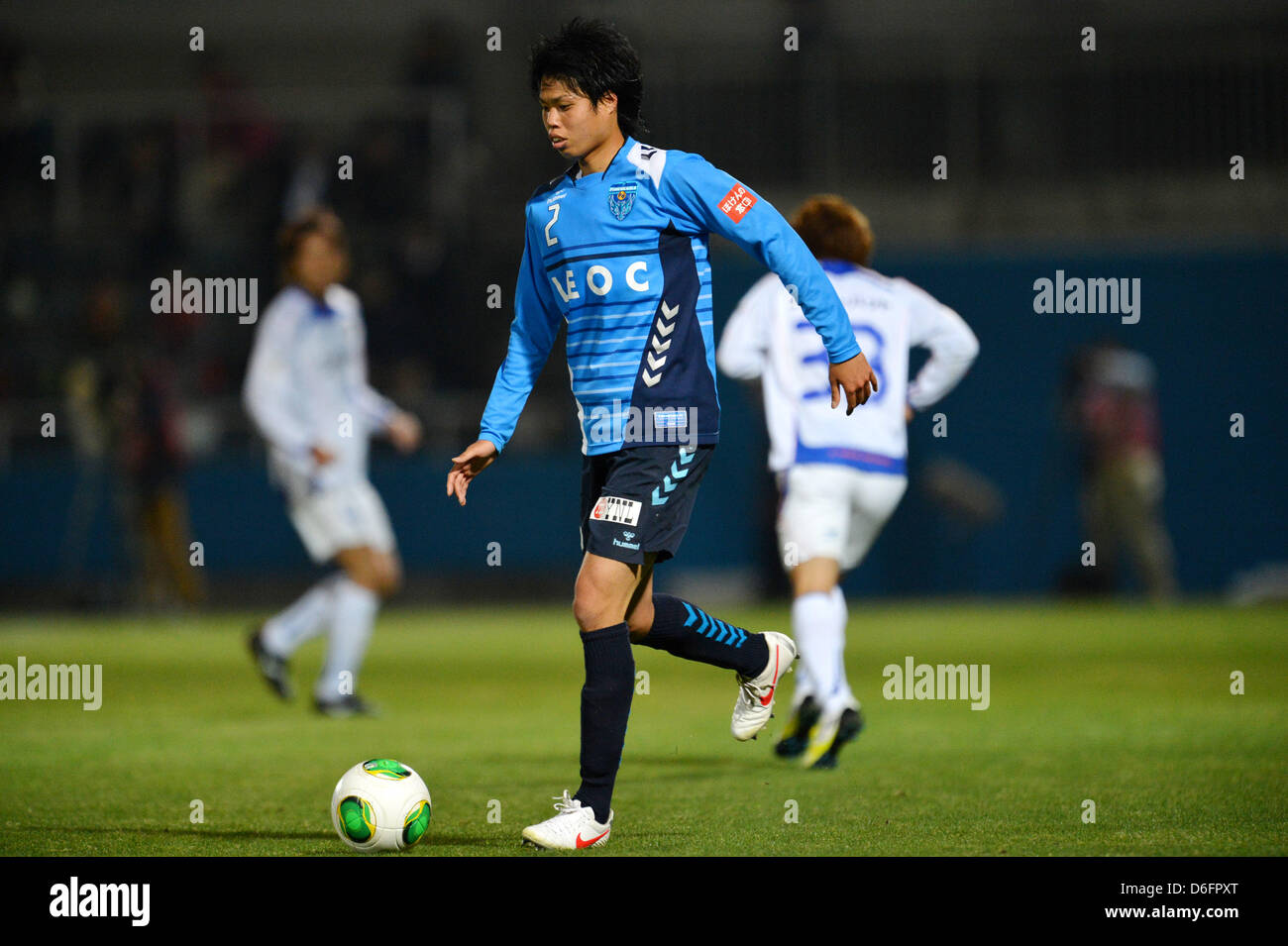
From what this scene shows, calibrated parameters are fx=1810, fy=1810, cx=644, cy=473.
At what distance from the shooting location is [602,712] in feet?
18.2

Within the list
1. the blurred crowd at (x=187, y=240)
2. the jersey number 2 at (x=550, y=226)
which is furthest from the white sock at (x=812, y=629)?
the blurred crowd at (x=187, y=240)

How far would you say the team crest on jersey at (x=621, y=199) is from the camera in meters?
5.66

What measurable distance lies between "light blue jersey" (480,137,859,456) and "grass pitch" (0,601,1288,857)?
4.44ft

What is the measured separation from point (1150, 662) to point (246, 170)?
39.9ft

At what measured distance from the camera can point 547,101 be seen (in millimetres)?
5684

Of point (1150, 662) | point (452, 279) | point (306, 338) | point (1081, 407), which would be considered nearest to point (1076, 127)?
point (1081, 407)

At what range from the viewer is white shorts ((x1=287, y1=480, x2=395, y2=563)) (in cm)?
1037

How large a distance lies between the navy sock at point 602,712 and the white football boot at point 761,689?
80 centimetres

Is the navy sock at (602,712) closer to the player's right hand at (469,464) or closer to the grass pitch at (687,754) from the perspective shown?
the grass pitch at (687,754)

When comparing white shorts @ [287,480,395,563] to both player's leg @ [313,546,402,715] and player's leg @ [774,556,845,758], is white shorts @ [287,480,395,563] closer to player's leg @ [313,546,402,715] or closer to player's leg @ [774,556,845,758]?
player's leg @ [313,546,402,715]

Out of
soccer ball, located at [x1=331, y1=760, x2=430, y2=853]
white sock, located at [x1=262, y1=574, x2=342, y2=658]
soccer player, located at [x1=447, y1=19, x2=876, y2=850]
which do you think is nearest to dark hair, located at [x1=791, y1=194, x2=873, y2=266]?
soccer player, located at [x1=447, y1=19, x2=876, y2=850]

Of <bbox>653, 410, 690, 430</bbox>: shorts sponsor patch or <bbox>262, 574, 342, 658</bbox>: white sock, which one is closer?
<bbox>653, 410, 690, 430</bbox>: shorts sponsor patch

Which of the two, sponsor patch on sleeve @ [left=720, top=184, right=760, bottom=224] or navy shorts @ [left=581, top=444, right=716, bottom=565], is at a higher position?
sponsor patch on sleeve @ [left=720, top=184, right=760, bottom=224]
